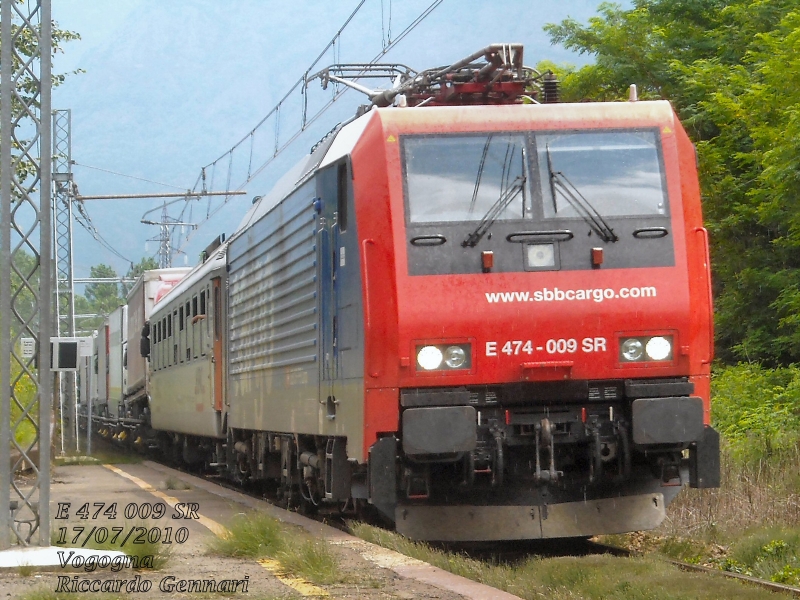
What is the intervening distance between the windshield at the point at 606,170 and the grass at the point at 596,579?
2.30 m

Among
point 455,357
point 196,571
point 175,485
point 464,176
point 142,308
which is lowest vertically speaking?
point 196,571

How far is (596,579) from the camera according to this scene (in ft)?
22.8

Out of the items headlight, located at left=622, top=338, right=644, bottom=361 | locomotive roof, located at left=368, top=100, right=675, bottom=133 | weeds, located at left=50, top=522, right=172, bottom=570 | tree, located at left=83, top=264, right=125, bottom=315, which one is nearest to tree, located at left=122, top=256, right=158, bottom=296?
tree, located at left=83, top=264, right=125, bottom=315

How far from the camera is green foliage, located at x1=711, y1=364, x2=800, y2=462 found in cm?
1312

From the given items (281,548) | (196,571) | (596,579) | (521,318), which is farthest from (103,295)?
(596,579)

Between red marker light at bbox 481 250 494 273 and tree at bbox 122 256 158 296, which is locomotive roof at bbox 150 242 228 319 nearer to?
red marker light at bbox 481 250 494 273

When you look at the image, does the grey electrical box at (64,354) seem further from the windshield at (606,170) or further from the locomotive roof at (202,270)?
the locomotive roof at (202,270)

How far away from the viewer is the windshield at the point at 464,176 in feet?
27.0

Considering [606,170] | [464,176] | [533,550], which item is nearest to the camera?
[464,176]

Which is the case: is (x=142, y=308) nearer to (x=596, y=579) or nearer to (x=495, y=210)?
(x=495, y=210)

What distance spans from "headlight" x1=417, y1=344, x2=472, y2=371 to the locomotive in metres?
0.01

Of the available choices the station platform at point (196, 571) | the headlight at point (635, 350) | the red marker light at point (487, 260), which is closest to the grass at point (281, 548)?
the station platform at point (196, 571)

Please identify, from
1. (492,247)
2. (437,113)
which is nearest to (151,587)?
(492,247)

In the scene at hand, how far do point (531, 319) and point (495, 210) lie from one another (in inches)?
30.1
